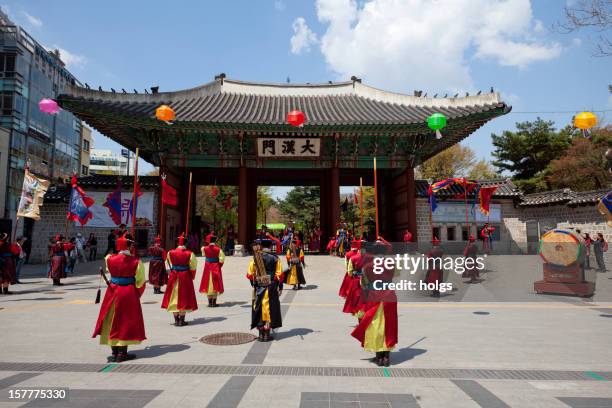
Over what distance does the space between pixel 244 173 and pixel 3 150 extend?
18.4 meters

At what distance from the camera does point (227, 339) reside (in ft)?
21.3

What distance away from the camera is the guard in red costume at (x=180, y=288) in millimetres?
7484

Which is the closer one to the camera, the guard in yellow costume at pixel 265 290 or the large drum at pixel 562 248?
the guard in yellow costume at pixel 265 290

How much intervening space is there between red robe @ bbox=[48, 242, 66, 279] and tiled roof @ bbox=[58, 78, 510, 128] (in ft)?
22.7

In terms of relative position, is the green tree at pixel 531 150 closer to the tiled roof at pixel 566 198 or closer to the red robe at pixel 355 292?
the tiled roof at pixel 566 198

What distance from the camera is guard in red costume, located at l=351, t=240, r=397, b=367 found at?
16.9 feet

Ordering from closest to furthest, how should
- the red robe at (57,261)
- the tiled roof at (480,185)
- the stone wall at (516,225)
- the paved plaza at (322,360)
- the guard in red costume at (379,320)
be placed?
the paved plaza at (322,360)
the guard in red costume at (379,320)
the red robe at (57,261)
the stone wall at (516,225)
the tiled roof at (480,185)

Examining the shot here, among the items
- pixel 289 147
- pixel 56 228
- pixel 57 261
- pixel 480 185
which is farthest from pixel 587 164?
pixel 56 228

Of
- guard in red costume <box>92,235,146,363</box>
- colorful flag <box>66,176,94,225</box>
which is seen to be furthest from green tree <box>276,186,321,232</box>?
guard in red costume <box>92,235,146,363</box>

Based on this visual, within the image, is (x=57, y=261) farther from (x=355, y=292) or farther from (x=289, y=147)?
(x=289, y=147)

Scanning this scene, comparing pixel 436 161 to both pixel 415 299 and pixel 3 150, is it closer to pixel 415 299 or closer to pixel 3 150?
pixel 415 299

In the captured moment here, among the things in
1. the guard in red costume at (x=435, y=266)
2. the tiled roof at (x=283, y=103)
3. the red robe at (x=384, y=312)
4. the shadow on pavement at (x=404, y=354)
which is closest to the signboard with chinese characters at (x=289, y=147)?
the tiled roof at (x=283, y=103)

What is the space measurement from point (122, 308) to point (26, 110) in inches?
1219

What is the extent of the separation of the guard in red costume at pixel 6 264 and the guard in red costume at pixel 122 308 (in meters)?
8.23
